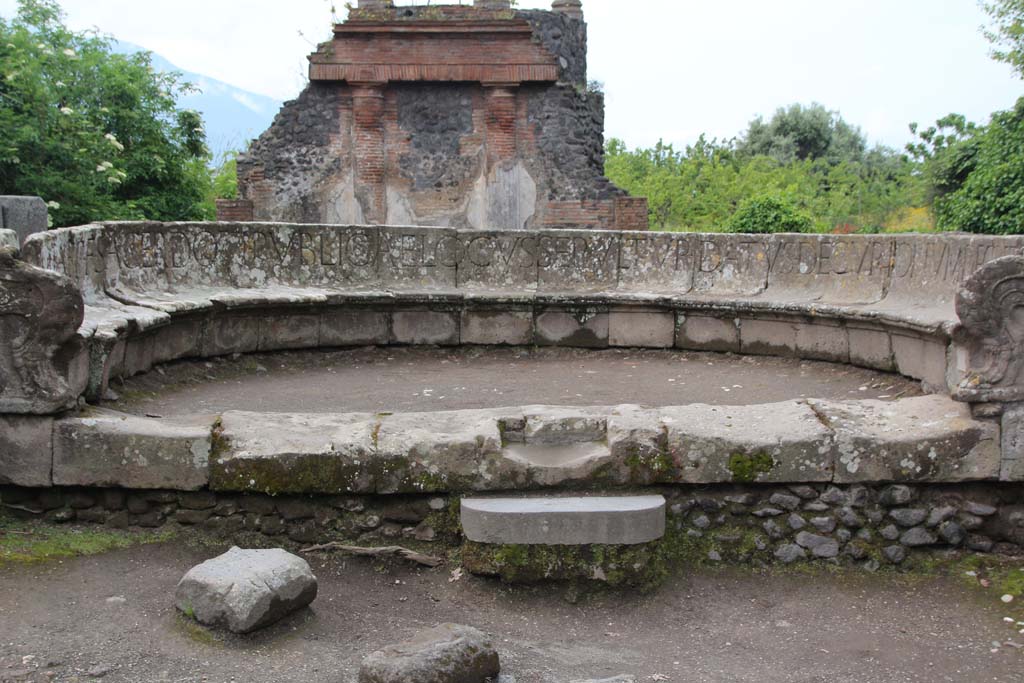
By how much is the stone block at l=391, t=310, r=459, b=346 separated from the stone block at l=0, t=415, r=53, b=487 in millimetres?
4022

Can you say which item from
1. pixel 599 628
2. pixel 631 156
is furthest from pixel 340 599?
pixel 631 156

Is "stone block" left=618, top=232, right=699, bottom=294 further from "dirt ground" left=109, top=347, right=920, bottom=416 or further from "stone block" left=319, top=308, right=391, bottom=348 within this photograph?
"stone block" left=319, top=308, right=391, bottom=348

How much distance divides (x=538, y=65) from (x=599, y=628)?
11915 millimetres

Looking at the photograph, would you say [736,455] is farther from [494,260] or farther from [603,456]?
[494,260]

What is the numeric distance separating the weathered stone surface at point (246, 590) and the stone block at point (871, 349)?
4424mm

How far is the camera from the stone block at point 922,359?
19.0ft

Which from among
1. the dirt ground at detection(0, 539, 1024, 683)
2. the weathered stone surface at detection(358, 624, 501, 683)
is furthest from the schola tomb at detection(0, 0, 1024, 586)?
the weathered stone surface at detection(358, 624, 501, 683)

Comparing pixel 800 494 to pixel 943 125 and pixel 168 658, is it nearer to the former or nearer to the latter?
pixel 168 658

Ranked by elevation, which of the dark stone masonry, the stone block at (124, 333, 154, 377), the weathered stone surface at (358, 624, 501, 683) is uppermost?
the stone block at (124, 333, 154, 377)

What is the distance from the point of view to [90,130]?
49.5 feet

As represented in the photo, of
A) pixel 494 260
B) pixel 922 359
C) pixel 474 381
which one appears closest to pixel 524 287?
pixel 494 260

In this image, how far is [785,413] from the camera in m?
4.34

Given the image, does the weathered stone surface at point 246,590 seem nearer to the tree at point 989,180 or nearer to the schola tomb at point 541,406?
the schola tomb at point 541,406

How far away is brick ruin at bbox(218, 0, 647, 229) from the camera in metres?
14.5
